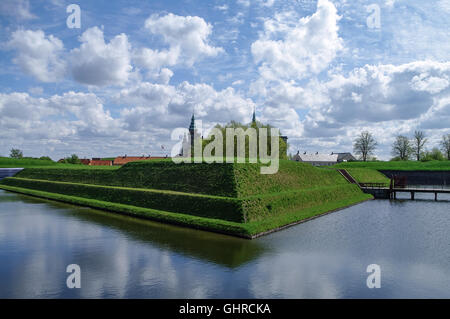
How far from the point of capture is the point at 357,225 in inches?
1110

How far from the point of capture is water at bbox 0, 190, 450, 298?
13273 mm

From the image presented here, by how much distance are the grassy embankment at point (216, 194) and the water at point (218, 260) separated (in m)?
2.00

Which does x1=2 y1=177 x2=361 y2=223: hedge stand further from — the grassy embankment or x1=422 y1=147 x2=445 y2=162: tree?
x1=422 y1=147 x2=445 y2=162: tree

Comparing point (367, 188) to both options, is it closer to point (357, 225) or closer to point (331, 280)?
point (357, 225)

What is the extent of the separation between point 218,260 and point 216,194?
13.2 m

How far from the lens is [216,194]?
99.7ft

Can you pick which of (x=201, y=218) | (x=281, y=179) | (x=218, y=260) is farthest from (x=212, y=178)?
(x=218, y=260)

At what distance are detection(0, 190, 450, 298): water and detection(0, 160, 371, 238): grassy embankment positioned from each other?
1995 mm

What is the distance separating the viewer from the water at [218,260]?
43.5ft

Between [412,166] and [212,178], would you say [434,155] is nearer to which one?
[412,166]

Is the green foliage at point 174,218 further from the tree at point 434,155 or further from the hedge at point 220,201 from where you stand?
the tree at point 434,155

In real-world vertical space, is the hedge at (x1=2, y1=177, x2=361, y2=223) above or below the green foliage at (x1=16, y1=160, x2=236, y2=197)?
below

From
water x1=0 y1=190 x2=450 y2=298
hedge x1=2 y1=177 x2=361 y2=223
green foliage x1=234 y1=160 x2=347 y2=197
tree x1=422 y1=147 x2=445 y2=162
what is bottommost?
water x1=0 y1=190 x2=450 y2=298

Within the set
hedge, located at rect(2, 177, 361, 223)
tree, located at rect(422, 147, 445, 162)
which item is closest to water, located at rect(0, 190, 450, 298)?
hedge, located at rect(2, 177, 361, 223)
